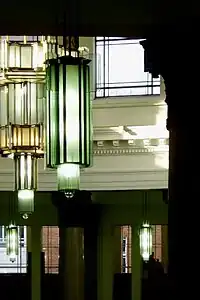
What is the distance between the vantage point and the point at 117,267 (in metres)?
19.8

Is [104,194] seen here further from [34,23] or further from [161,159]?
[34,23]

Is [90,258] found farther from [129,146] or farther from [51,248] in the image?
[51,248]

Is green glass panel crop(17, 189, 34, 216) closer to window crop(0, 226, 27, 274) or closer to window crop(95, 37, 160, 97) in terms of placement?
window crop(95, 37, 160, 97)

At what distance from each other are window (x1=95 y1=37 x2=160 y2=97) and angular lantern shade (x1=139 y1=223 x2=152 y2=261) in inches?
114

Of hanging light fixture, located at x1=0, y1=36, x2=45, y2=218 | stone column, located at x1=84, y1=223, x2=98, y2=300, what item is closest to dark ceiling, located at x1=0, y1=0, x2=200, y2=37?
hanging light fixture, located at x1=0, y1=36, x2=45, y2=218

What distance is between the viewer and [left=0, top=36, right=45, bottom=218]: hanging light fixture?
7668 millimetres

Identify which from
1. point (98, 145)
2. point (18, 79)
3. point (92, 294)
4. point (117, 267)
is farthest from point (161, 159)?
point (117, 267)

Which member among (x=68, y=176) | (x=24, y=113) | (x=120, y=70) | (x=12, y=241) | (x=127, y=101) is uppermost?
(x=120, y=70)

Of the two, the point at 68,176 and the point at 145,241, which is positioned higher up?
the point at 68,176

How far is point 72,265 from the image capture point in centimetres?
1435

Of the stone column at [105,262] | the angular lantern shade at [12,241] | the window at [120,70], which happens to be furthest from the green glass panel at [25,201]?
the stone column at [105,262]

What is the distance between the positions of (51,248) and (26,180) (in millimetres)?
13901

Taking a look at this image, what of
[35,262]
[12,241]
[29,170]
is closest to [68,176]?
[29,170]

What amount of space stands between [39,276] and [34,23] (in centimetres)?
1262
